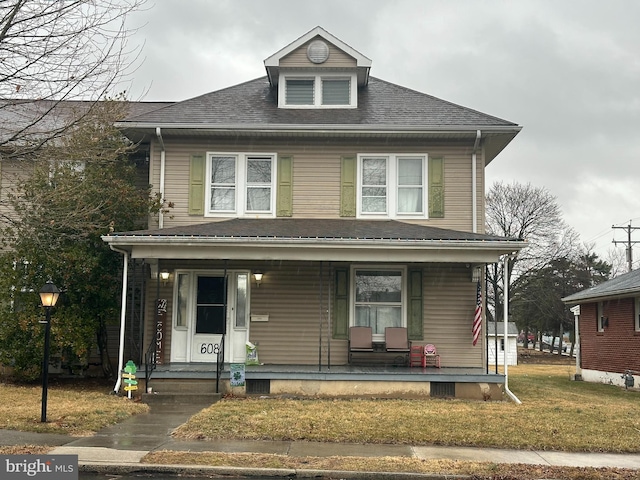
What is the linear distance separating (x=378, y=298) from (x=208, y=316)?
378 centimetres

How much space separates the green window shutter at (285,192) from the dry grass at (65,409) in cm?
536

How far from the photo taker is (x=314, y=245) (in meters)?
12.3

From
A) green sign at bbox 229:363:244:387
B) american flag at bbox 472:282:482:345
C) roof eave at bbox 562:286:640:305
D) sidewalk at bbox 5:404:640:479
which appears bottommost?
sidewalk at bbox 5:404:640:479

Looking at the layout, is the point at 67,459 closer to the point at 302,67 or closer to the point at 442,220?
the point at 442,220

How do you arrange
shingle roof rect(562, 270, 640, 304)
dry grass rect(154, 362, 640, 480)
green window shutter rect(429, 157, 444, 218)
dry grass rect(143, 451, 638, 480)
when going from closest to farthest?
1. dry grass rect(143, 451, 638, 480)
2. dry grass rect(154, 362, 640, 480)
3. green window shutter rect(429, 157, 444, 218)
4. shingle roof rect(562, 270, 640, 304)

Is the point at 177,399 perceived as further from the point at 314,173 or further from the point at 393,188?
the point at 393,188

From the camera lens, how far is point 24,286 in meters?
13.7

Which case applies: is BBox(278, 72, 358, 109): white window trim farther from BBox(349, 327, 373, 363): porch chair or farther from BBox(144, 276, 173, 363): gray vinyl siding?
BBox(349, 327, 373, 363): porch chair

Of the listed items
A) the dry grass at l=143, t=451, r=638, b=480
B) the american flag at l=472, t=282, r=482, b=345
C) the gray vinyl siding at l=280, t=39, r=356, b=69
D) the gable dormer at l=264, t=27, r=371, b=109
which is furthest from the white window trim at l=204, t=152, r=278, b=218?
the dry grass at l=143, t=451, r=638, b=480

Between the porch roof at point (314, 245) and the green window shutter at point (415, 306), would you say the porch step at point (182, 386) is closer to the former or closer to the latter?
the porch roof at point (314, 245)

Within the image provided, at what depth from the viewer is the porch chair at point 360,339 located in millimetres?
13641

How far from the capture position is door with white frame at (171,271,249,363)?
1410 cm

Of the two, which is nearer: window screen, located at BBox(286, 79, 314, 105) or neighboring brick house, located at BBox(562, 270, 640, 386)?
window screen, located at BBox(286, 79, 314, 105)

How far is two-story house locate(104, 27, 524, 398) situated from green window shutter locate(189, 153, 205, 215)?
25 mm
